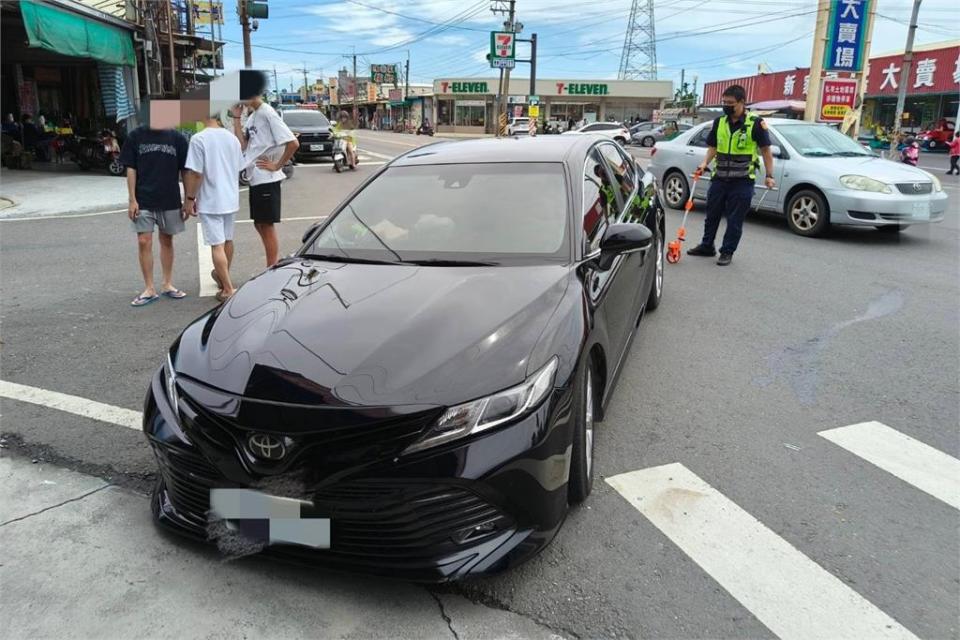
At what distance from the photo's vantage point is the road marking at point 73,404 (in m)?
3.73

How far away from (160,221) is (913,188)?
8.62 m

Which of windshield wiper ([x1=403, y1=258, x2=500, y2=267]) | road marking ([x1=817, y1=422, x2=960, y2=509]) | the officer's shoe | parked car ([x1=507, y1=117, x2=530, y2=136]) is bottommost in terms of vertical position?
road marking ([x1=817, y1=422, x2=960, y2=509])

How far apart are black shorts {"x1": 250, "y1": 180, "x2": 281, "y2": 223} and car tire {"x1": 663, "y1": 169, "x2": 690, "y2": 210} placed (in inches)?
287

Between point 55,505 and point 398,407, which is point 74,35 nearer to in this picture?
point 55,505

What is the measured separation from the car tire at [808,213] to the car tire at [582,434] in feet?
23.7

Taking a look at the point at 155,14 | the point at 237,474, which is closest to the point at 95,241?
the point at 237,474

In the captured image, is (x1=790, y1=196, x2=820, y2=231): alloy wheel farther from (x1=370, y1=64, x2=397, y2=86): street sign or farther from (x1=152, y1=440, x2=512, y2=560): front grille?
(x1=370, y1=64, x2=397, y2=86): street sign

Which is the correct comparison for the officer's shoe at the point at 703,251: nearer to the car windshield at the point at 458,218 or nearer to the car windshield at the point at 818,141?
the car windshield at the point at 818,141

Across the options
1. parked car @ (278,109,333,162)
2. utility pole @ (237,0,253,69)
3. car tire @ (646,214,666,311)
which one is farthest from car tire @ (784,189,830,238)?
utility pole @ (237,0,253,69)

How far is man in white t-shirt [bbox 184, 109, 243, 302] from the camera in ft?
18.2

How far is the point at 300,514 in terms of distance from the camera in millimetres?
2189

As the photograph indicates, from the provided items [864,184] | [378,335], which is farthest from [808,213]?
[378,335]

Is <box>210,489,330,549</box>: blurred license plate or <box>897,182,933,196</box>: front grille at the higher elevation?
<box>897,182,933,196</box>: front grille

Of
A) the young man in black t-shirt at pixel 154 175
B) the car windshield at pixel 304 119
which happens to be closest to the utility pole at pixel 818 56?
the car windshield at pixel 304 119
